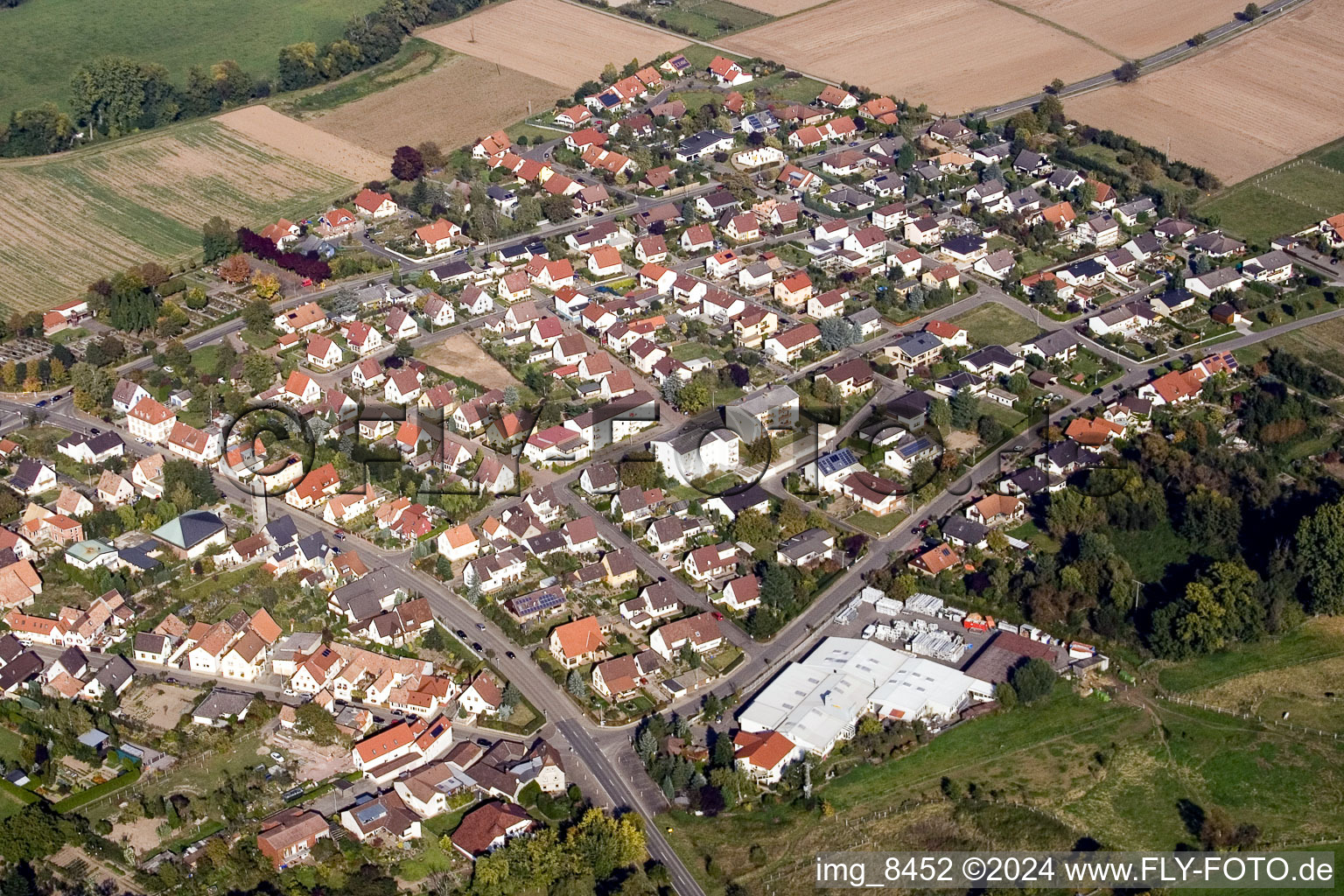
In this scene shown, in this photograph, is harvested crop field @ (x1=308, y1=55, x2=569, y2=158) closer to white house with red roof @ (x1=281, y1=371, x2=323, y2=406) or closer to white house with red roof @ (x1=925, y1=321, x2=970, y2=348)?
white house with red roof @ (x1=281, y1=371, x2=323, y2=406)

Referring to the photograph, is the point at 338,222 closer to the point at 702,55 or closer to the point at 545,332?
the point at 545,332

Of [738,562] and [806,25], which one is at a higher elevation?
[806,25]

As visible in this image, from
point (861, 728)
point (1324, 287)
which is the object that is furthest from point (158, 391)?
point (1324, 287)

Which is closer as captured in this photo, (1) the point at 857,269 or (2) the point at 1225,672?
(2) the point at 1225,672

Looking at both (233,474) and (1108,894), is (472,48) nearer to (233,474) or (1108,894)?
(233,474)

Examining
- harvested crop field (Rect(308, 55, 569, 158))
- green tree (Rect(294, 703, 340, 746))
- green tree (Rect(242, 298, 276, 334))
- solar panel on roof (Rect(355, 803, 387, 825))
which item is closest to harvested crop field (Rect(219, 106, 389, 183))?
harvested crop field (Rect(308, 55, 569, 158))

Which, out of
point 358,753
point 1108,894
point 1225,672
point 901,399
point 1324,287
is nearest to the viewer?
point 1108,894
